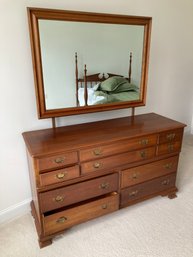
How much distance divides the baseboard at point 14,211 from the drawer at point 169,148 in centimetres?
131

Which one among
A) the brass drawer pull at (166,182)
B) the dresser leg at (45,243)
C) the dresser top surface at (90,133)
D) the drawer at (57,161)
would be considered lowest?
the dresser leg at (45,243)

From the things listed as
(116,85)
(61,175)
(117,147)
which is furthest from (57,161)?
(116,85)

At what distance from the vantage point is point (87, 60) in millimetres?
1713

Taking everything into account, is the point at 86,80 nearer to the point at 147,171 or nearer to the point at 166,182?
the point at 147,171

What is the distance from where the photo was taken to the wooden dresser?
4.72 feet

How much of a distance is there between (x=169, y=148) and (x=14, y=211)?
5.03 ft

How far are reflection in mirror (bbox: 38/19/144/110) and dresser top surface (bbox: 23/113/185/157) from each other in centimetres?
21

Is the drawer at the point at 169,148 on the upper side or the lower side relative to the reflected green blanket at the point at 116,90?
lower

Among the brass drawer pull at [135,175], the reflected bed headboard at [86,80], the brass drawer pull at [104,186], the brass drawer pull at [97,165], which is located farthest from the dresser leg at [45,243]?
the reflected bed headboard at [86,80]

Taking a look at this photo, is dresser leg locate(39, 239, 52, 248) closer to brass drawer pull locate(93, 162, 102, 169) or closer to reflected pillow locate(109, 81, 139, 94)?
brass drawer pull locate(93, 162, 102, 169)

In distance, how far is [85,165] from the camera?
1521 millimetres

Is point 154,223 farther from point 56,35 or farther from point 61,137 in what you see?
point 56,35

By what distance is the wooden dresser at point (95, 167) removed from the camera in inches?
56.7

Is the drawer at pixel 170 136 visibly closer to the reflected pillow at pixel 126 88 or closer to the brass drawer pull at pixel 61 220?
the reflected pillow at pixel 126 88
